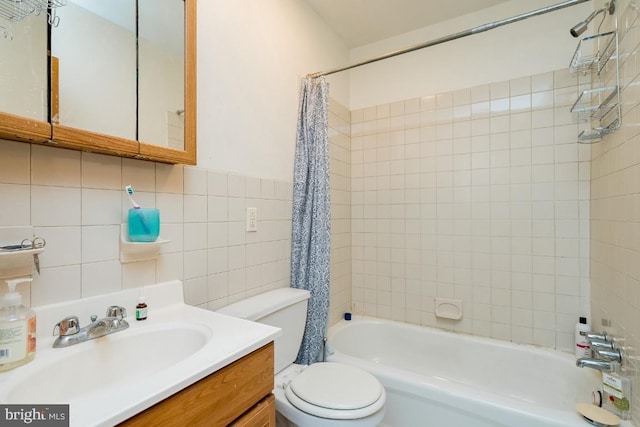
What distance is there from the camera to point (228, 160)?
142 cm

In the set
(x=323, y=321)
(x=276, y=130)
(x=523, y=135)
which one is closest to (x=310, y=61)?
(x=276, y=130)

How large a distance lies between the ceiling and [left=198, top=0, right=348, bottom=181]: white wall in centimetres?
17

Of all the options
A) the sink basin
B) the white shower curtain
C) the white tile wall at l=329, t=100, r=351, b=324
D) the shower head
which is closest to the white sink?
the sink basin

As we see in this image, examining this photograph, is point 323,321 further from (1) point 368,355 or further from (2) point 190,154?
(2) point 190,154

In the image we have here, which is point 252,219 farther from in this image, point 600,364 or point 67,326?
point 600,364

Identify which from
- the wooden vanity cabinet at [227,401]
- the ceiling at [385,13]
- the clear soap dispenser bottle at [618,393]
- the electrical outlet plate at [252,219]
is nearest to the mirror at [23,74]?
the wooden vanity cabinet at [227,401]

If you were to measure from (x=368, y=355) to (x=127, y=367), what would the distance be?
5.76 feet

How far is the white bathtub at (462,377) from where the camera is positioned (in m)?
1.34

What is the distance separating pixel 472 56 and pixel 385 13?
2.21 feet

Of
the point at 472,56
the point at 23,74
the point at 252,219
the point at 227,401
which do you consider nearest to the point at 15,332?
the point at 227,401

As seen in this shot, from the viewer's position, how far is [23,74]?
0.79 meters

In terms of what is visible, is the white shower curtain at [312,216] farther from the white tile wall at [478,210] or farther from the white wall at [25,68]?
the white wall at [25,68]

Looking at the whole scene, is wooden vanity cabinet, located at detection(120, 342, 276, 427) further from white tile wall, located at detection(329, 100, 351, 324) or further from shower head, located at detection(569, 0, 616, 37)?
shower head, located at detection(569, 0, 616, 37)

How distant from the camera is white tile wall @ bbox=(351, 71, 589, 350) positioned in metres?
1.83
